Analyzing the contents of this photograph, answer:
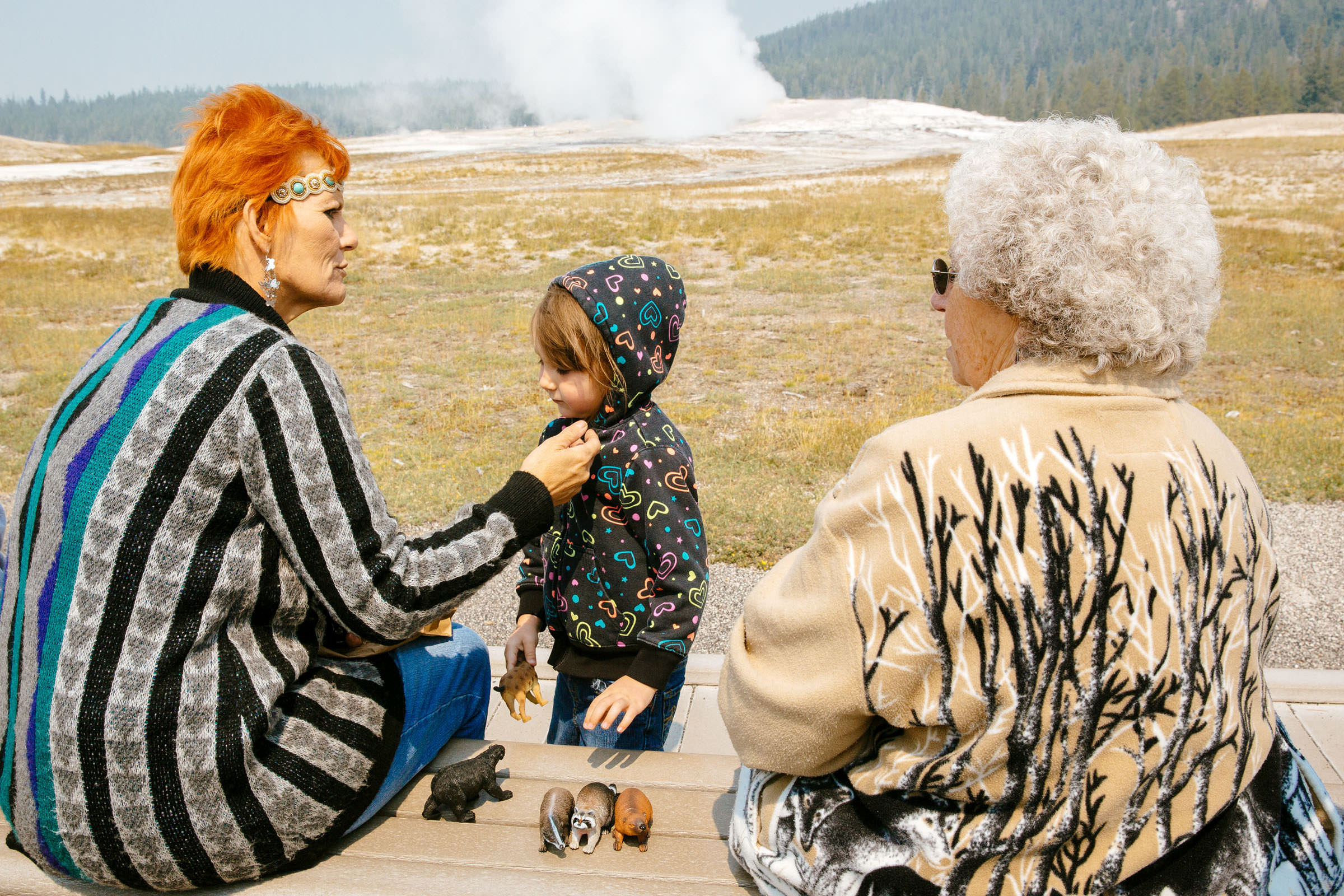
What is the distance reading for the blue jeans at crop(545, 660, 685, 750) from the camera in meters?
2.47

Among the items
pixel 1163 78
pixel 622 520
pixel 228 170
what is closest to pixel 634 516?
pixel 622 520

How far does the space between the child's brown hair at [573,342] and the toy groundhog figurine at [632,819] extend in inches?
38.3

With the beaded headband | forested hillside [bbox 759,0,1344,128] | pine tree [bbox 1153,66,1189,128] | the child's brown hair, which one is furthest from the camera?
pine tree [bbox 1153,66,1189,128]

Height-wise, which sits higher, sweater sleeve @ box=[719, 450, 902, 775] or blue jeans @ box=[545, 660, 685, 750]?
sweater sleeve @ box=[719, 450, 902, 775]

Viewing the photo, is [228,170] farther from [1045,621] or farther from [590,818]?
[1045,621]

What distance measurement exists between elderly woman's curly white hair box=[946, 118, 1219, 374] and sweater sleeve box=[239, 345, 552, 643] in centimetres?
114

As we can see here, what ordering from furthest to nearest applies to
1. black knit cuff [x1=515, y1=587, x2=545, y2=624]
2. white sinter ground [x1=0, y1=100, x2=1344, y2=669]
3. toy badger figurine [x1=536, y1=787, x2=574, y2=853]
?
white sinter ground [x1=0, y1=100, x2=1344, y2=669]
black knit cuff [x1=515, y1=587, x2=545, y2=624]
toy badger figurine [x1=536, y1=787, x2=574, y2=853]

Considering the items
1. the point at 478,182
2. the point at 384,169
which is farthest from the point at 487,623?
the point at 384,169

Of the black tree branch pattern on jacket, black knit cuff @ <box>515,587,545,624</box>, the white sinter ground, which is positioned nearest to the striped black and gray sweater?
black knit cuff @ <box>515,587,545,624</box>

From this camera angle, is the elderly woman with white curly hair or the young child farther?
the young child

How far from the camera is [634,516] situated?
7.78 feet

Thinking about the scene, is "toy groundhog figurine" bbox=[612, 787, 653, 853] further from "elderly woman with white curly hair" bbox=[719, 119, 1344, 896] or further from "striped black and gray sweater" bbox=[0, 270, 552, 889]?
"striped black and gray sweater" bbox=[0, 270, 552, 889]

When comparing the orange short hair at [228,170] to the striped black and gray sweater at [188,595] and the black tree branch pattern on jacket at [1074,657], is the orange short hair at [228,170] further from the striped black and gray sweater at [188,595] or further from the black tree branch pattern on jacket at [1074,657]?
the black tree branch pattern on jacket at [1074,657]

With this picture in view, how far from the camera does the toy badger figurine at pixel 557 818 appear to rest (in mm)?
2037
